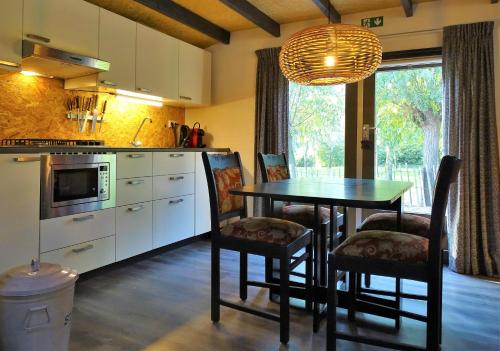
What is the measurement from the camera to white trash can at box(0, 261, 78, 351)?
1.47 metres

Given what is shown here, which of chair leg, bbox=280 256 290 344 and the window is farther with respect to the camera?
the window

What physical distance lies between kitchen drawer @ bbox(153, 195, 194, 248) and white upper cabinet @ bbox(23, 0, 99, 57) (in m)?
1.39

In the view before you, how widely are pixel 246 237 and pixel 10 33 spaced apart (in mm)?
1998

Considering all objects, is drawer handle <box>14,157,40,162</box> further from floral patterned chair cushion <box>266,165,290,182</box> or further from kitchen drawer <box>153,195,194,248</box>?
floral patterned chair cushion <box>266,165,290,182</box>

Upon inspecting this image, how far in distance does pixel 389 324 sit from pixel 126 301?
5.22 ft

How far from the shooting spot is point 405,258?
1.56 m

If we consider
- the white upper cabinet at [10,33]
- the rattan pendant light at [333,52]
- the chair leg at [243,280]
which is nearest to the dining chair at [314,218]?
the chair leg at [243,280]

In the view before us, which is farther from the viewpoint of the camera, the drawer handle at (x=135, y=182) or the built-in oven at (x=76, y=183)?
the drawer handle at (x=135, y=182)

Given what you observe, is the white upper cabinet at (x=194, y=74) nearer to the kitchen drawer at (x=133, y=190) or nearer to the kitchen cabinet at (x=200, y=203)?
the kitchen cabinet at (x=200, y=203)

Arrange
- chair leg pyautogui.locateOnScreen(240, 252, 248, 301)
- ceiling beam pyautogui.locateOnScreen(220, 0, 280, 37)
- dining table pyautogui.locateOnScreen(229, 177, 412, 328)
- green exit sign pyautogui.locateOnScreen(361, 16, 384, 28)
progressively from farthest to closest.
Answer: green exit sign pyautogui.locateOnScreen(361, 16, 384, 28)
ceiling beam pyautogui.locateOnScreen(220, 0, 280, 37)
chair leg pyautogui.locateOnScreen(240, 252, 248, 301)
dining table pyautogui.locateOnScreen(229, 177, 412, 328)

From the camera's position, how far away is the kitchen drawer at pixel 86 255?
2.42 metres

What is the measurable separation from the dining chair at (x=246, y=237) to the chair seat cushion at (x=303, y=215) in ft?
1.35

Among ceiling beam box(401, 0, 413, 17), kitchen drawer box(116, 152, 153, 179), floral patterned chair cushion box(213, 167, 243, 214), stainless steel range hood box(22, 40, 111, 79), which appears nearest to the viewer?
floral patterned chair cushion box(213, 167, 243, 214)

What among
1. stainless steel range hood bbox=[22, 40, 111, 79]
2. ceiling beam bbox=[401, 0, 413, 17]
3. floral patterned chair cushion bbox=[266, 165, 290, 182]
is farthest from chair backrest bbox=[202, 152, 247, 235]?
ceiling beam bbox=[401, 0, 413, 17]
